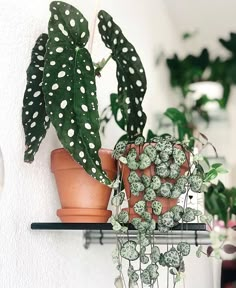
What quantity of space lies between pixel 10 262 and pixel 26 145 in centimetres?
23

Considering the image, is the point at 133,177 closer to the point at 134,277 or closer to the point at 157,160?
the point at 157,160

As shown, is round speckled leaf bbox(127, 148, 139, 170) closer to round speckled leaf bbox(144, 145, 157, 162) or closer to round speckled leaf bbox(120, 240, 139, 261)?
round speckled leaf bbox(144, 145, 157, 162)

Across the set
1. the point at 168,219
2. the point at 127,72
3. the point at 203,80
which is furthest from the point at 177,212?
the point at 203,80

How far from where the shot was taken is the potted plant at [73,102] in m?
0.89

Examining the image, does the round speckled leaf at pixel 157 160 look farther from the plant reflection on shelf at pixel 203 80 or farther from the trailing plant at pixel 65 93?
the plant reflection on shelf at pixel 203 80

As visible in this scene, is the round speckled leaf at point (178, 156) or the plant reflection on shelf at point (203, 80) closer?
the round speckled leaf at point (178, 156)

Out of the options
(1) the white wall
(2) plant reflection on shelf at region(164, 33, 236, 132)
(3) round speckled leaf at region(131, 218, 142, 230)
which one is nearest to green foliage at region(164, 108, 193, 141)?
(2) plant reflection on shelf at region(164, 33, 236, 132)

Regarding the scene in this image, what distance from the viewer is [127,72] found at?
1.08 meters

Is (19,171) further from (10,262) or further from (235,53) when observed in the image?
(235,53)

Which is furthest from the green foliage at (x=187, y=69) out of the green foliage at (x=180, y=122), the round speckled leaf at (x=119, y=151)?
the round speckled leaf at (x=119, y=151)

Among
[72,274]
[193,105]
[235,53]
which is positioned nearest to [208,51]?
[235,53]

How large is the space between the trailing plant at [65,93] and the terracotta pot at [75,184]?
9cm

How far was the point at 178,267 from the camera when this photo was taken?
92cm

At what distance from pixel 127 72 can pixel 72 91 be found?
0.21 m
